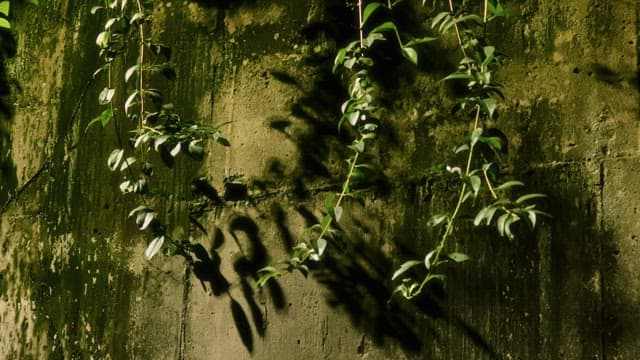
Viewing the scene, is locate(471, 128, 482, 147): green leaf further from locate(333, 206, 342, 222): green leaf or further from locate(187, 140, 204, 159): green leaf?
locate(187, 140, 204, 159): green leaf

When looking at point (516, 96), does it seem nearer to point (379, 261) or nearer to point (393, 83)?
point (393, 83)

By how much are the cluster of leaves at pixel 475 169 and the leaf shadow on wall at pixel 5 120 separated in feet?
5.99

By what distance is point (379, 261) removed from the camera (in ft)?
8.43

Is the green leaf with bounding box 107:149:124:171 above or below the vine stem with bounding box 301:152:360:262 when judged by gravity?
above

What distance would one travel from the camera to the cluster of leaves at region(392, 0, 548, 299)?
89.8 inches

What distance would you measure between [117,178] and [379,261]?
1.16 m

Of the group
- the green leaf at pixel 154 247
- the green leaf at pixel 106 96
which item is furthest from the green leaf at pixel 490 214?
the green leaf at pixel 106 96

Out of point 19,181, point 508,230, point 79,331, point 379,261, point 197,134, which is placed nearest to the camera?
point 508,230

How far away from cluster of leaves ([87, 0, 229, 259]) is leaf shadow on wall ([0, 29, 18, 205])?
1.65 feet

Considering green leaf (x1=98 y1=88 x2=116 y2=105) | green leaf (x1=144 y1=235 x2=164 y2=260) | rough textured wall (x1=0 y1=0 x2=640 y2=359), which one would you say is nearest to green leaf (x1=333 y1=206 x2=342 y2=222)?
rough textured wall (x1=0 y1=0 x2=640 y2=359)

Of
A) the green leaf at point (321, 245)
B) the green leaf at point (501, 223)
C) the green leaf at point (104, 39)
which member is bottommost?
the green leaf at point (321, 245)

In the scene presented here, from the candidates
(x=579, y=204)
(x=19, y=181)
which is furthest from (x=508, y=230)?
(x=19, y=181)

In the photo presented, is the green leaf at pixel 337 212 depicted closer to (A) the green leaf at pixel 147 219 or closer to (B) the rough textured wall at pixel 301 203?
(B) the rough textured wall at pixel 301 203

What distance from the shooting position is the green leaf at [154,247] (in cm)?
274
